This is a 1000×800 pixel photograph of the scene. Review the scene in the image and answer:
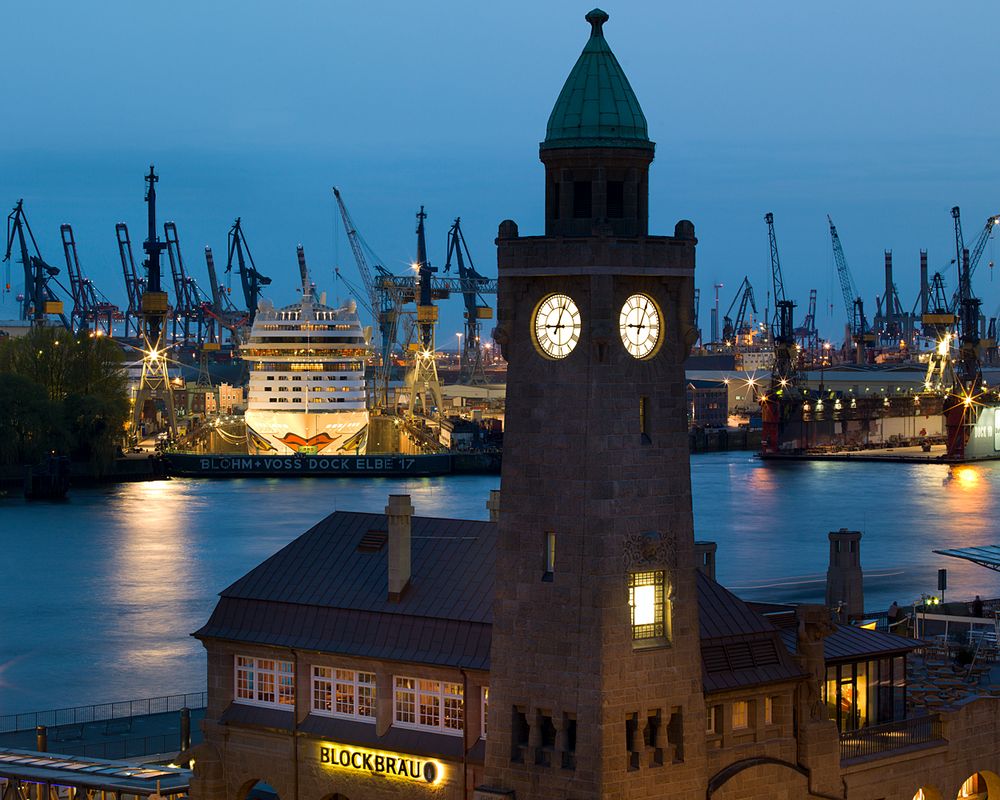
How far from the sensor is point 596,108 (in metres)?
21.4

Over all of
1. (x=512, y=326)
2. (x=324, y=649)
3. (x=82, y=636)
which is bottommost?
(x=82, y=636)

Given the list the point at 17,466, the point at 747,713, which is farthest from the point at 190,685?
the point at 17,466

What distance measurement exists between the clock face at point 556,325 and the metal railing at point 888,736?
29.8 ft

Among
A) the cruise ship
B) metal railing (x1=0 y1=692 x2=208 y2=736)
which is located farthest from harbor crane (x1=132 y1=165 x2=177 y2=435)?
metal railing (x1=0 y1=692 x2=208 y2=736)

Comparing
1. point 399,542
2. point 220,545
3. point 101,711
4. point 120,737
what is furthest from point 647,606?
point 220,545

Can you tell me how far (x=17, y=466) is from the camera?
114250 millimetres

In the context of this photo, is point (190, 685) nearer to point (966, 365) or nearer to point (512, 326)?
point (512, 326)

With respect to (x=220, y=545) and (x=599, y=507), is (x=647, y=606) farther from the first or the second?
(x=220, y=545)

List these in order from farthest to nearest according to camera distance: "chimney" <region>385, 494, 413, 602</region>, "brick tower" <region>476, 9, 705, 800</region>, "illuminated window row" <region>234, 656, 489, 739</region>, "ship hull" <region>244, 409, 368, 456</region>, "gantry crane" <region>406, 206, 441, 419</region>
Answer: "gantry crane" <region>406, 206, 441, 419</region> → "ship hull" <region>244, 409, 368, 456</region> → "chimney" <region>385, 494, 413, 602</region> → "illuminated window row" <region>234, 656, 489, 739</region> → "brick tower" <region>476, 9, 705, 800</region>

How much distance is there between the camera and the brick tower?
20.8 metres

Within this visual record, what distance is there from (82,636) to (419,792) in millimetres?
34237

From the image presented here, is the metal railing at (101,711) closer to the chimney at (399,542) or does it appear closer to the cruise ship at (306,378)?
the chimney at (399,542)

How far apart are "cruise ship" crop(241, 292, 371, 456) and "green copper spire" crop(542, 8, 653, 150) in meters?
113

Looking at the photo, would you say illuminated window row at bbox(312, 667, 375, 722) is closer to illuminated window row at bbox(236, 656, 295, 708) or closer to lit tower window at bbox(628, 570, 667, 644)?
illuminated window row at bbox(236, 656, 295, 708)
